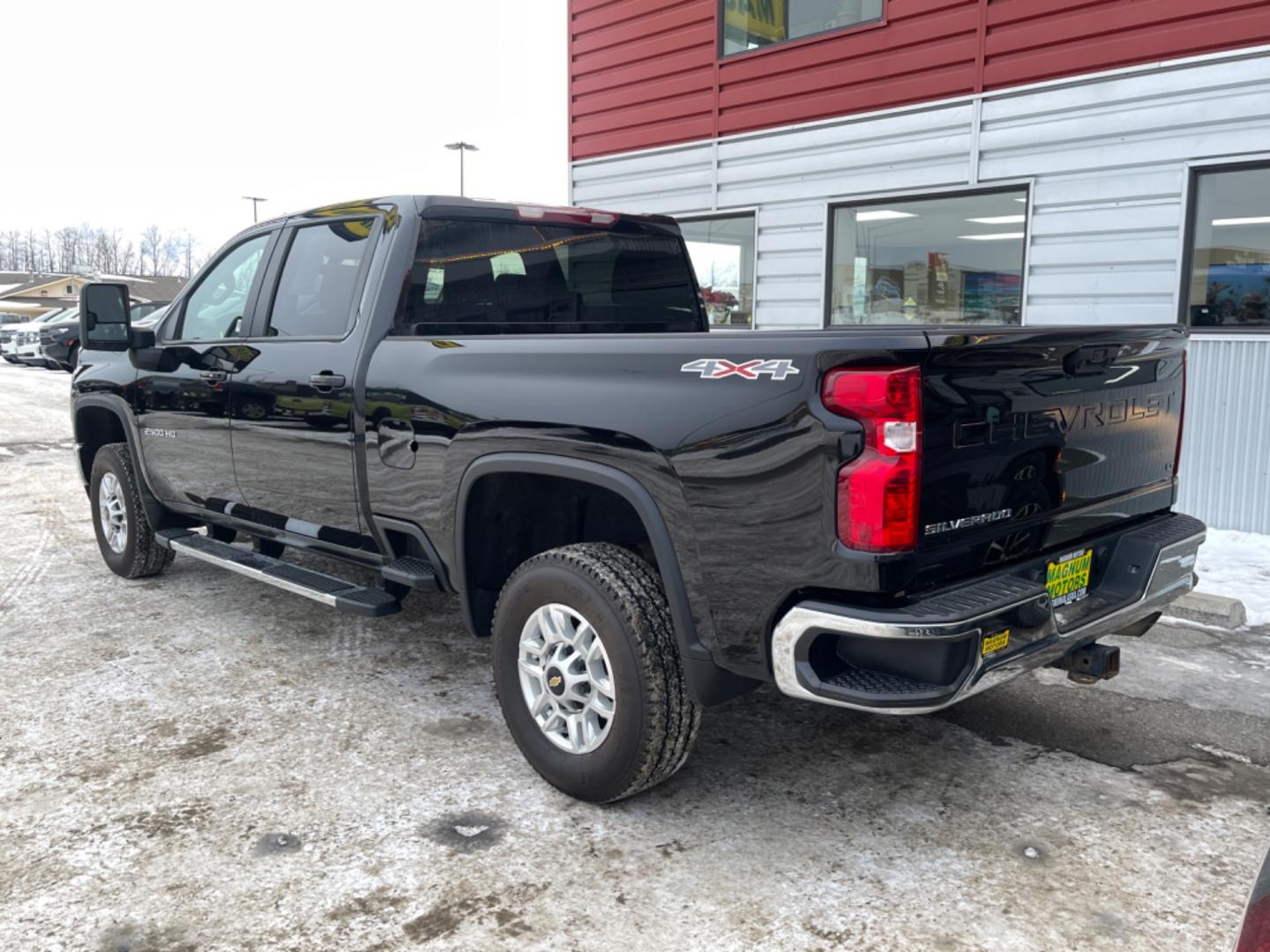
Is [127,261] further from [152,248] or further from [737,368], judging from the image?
[737,368]

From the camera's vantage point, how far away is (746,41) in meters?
9.36

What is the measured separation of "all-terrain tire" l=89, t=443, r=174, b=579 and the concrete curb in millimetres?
5350

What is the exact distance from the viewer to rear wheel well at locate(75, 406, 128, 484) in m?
6.21

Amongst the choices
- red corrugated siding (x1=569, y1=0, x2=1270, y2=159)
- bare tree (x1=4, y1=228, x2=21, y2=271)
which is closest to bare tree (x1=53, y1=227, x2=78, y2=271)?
bare tree (x1=4, y1=228, x2=21, y2=271)

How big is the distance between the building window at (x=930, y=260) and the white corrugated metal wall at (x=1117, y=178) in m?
0.16

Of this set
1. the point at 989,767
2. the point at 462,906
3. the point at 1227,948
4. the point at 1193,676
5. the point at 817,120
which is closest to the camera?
the point at 1227,948

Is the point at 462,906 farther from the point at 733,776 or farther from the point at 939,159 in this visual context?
the point at 939,159

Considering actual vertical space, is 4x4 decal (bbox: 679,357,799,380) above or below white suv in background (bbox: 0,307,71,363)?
above

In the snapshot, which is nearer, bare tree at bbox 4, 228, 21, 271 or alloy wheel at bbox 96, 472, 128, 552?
alloy wheel at bbox 96, 472, 128, 552

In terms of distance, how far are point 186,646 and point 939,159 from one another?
6.26 meters

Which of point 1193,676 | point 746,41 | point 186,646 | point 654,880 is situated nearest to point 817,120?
point 746,41

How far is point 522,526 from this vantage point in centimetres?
382

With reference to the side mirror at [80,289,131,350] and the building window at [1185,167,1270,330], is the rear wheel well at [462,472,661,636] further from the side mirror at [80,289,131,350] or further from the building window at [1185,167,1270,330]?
the building window at [1185,167,1270,330]

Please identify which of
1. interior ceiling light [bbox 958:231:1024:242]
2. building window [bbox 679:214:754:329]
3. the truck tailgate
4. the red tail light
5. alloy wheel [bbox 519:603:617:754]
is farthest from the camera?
building window [bbox 679:214:754:329]
